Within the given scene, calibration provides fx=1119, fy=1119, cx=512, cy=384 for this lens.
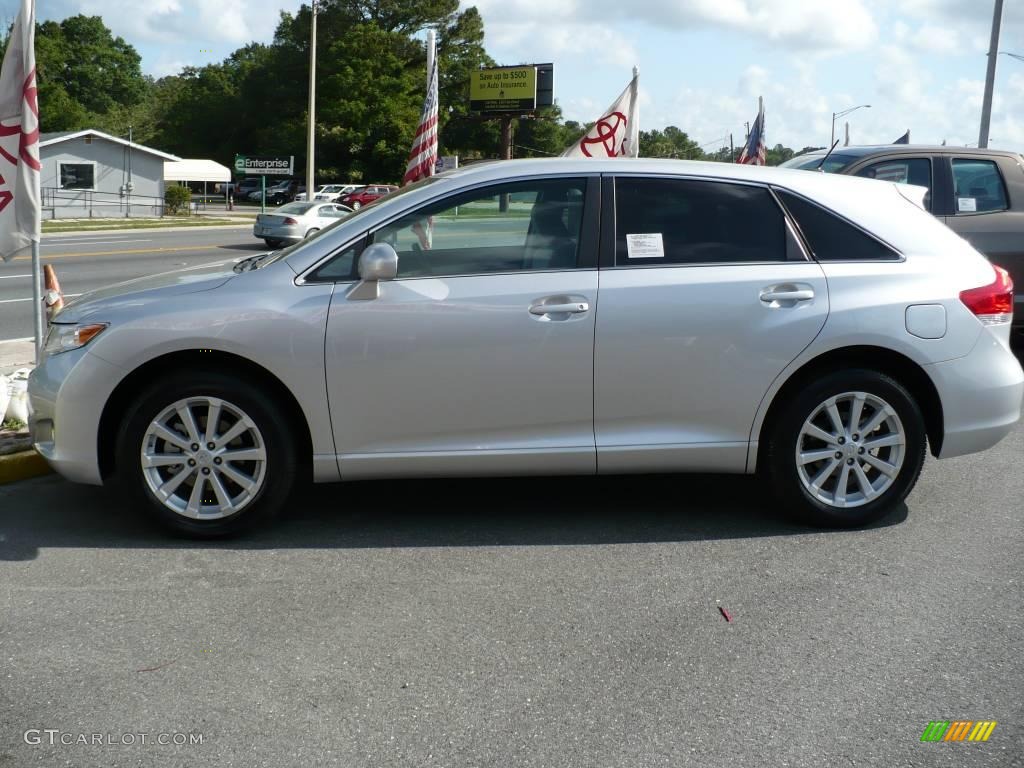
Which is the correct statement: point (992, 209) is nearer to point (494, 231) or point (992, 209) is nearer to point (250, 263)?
point (494, 231)

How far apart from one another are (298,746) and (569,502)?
273 cm

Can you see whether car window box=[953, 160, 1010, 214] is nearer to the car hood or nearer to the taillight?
the taillight

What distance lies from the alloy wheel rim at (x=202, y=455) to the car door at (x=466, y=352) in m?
0.41

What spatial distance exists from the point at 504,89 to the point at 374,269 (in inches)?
2991

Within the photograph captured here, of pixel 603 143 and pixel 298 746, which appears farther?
pixel 603 143

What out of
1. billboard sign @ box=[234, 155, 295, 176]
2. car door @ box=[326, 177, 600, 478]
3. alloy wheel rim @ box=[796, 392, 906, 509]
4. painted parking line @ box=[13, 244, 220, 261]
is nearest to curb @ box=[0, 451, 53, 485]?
car door @ box=[326, 177, 600, 478]

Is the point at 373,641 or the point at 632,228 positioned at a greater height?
the point at 632,228

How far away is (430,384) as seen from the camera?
16.3 ft

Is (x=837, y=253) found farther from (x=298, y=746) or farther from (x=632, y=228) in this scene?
(x=298, y=746)

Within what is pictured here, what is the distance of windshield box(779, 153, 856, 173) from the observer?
9.63 m

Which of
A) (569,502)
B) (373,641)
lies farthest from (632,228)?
(373,641)

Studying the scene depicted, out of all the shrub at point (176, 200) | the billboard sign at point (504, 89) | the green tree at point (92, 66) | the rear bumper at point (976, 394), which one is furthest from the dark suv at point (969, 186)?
the green tree at point (92, 66)

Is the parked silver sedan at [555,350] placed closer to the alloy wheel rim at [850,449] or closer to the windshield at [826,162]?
the alloy wheel rim at [850,449]

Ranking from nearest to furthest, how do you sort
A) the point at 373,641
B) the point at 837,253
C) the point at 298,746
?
the point at 298,746
the point at 373,641
the point at 837,253
